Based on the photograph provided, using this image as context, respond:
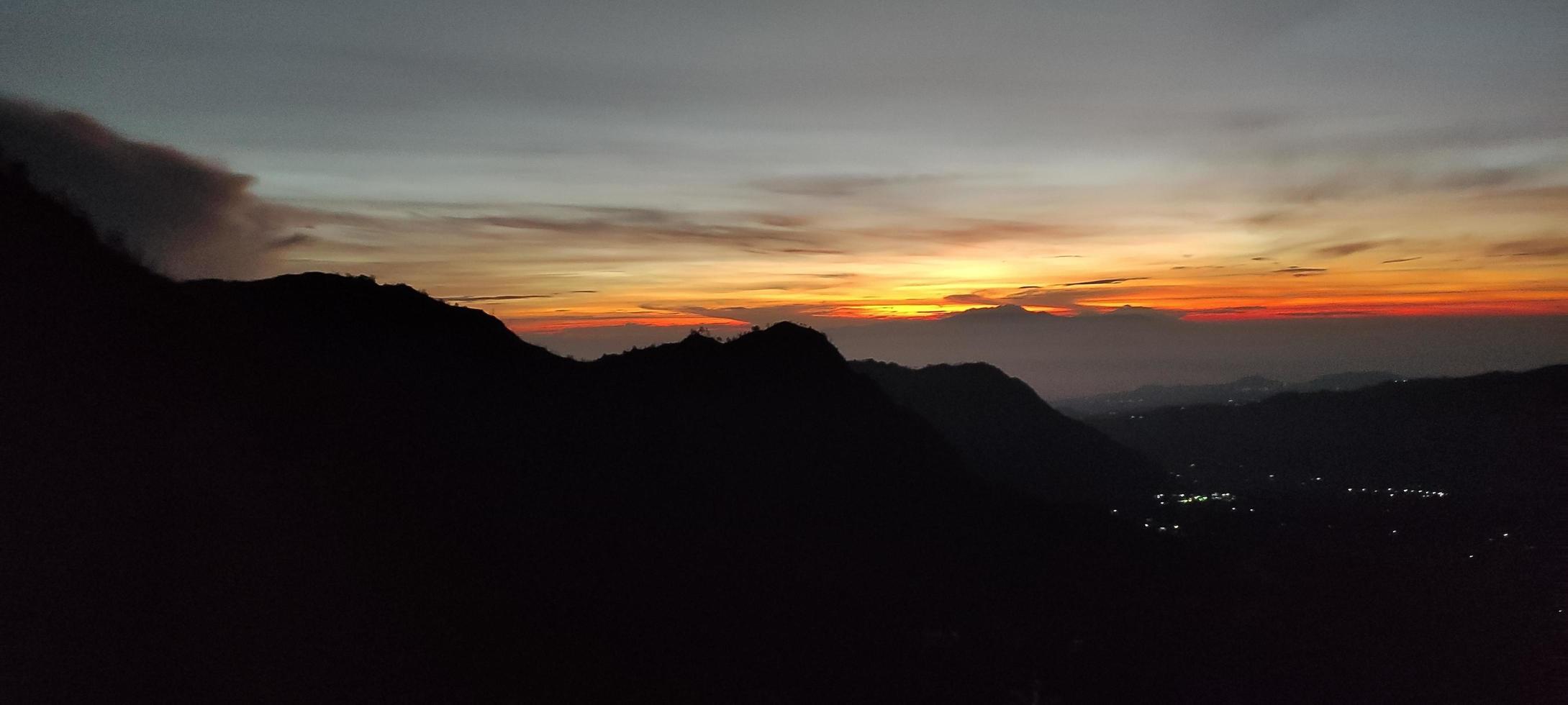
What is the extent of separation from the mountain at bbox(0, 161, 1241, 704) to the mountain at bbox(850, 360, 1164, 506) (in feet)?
147

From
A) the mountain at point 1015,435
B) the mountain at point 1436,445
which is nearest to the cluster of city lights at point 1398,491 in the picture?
the mountain at point 1436,445

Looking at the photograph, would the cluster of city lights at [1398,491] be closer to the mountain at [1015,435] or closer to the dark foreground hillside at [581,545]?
the dark foreground hillside at [581,545]

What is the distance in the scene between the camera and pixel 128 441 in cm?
2403

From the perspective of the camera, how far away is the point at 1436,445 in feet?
541

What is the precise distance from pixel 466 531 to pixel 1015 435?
12763cm

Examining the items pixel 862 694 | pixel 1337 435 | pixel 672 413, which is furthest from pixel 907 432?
pixel 1337 435

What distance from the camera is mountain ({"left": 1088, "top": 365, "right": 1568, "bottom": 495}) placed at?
143m

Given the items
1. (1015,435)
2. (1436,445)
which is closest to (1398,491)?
(1436,445)

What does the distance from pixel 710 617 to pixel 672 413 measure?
2936 centimetres

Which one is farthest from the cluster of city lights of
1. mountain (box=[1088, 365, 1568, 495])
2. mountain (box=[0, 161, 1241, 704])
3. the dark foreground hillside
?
mountain (box=[0, 161, 1241, 704])

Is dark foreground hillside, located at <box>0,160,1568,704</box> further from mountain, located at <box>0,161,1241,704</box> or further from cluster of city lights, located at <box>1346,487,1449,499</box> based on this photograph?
cluster of city lights, located at <box>1346,487,1449,499</box>

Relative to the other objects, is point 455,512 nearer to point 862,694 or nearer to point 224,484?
point 224,484

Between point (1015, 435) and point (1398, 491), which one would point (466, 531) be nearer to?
point (1015, 435)

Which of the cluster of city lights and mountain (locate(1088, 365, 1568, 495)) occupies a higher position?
mountain (locate(1088, 365, 1568, 495))
